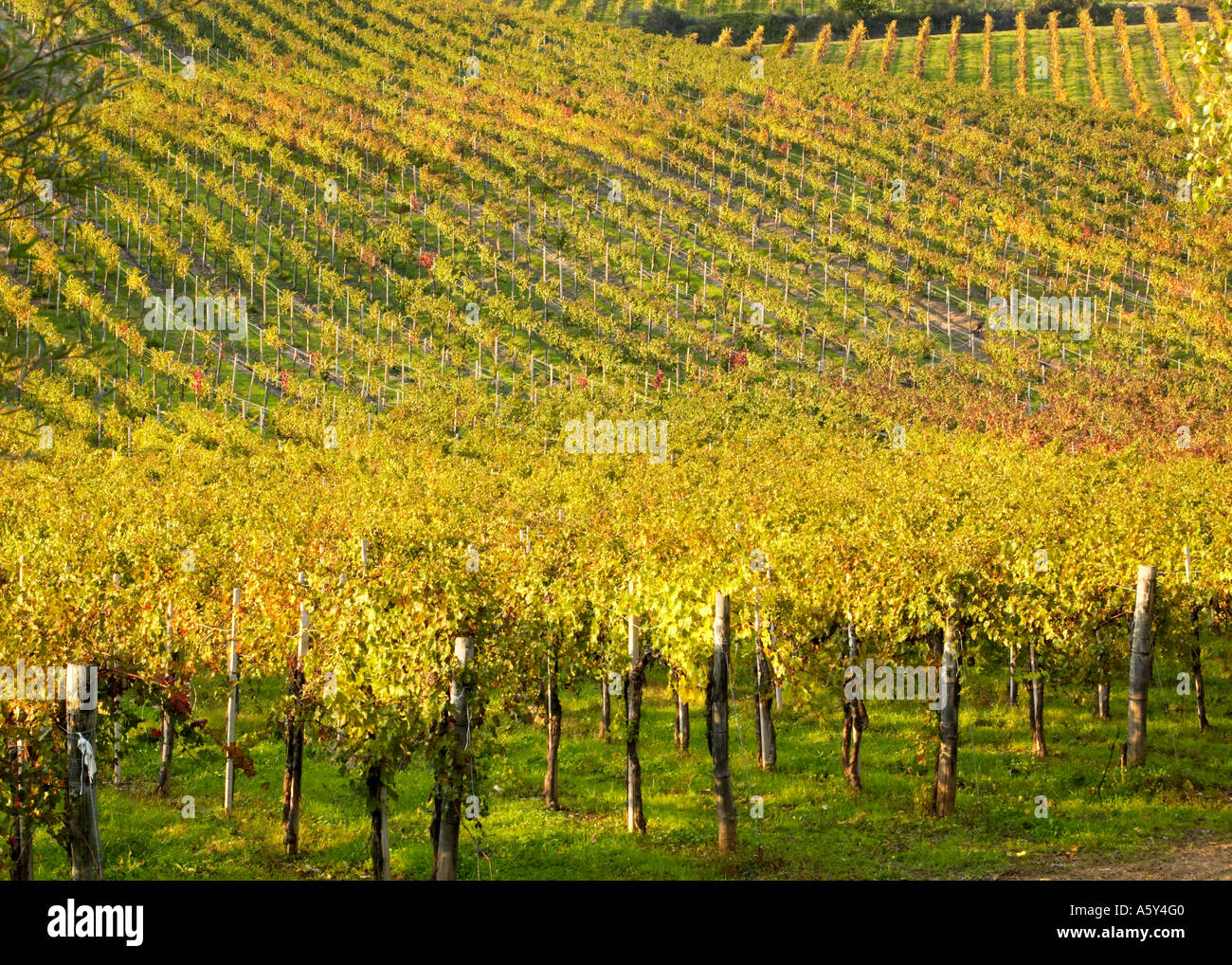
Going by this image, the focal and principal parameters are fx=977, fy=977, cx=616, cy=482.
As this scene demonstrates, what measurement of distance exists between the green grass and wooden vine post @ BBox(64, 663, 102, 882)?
3.40 ft

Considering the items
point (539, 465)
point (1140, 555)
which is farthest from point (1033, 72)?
point (1140, 555)

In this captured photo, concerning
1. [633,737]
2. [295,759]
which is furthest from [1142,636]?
[295,759]

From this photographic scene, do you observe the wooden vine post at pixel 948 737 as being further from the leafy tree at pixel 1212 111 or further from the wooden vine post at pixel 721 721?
the leafy tree at pixel 1212 111

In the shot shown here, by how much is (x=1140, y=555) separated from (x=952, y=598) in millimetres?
8120

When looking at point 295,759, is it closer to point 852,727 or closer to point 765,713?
point 765,713

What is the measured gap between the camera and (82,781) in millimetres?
12586

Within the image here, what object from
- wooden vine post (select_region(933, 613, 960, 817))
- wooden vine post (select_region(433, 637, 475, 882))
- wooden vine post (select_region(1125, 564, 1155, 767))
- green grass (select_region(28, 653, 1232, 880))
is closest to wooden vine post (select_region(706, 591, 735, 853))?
green grass (select_region(28, 653, 1232, 880))

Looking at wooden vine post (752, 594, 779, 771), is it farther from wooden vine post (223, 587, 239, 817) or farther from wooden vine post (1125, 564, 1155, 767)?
wooden vine post (223, 587, 239, 817)

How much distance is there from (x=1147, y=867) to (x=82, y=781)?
1672cm

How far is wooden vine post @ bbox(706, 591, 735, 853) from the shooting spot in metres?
17.8

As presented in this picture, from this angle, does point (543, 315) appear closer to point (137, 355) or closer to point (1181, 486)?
point (137, 355)

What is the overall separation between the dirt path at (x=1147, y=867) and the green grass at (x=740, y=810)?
1.22 feet
